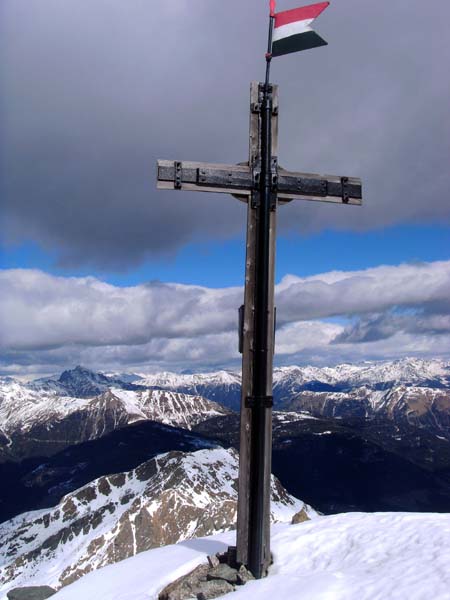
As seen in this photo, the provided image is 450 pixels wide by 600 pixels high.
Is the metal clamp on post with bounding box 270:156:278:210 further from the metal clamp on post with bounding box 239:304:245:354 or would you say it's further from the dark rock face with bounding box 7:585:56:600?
the dark rock face with bounding box 7:585:56:600

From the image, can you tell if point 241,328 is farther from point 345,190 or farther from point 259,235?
point 345,190

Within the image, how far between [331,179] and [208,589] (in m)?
9.91

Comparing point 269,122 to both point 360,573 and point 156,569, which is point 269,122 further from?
point 156,569

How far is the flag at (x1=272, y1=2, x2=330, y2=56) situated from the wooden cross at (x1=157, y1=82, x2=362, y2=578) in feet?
3.81

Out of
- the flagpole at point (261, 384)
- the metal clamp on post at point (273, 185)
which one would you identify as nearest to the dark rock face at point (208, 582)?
the flagpole at point (261, 384)

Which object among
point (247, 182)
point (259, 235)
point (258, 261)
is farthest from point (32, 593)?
point (247, 182)

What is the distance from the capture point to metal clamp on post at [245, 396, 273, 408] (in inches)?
456

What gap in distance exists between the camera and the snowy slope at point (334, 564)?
9.23 m

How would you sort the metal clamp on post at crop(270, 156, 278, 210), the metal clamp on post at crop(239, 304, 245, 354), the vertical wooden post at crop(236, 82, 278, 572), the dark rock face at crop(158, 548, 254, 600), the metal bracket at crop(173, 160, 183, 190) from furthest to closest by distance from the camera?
1. the metal clamp on post at crop(270, 156, 278, 210)
2. the metal clamp on post at crop(239, 304, 245, 354)
3. the metal bracket at crop(173, 160, 183, 190)
4. the vertical wooden post at crop(236, 82, 278, 572)
5. the dark rock face at crop(158, 548, 254, 600)

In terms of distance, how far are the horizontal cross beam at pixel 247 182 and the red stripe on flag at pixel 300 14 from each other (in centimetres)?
336

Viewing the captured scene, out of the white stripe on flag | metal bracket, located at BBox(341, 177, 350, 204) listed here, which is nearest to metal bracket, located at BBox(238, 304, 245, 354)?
metal bracket, located at BBox(341, 177, 350, 204)

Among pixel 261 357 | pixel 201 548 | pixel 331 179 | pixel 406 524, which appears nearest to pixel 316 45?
pixel 331 179

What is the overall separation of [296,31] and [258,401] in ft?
28.2

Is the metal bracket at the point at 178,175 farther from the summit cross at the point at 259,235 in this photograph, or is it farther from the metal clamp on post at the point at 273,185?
the metal clamp on post at the point at 273,185
